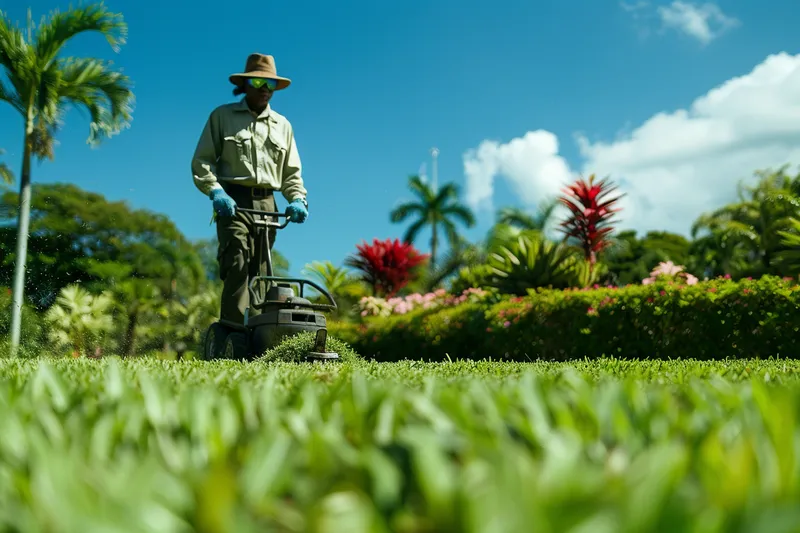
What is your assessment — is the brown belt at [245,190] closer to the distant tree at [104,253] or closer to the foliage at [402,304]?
the foliage at [402,304]

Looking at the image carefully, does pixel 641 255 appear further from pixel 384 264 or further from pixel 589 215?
pixel 589 215

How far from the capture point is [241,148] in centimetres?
713

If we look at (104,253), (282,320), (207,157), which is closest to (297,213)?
(207,157)

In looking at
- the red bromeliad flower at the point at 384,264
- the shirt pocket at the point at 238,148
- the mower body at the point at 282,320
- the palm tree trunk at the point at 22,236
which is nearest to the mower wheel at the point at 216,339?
the mower body at the point at 282,320

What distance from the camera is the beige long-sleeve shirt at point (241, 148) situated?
23.3ft

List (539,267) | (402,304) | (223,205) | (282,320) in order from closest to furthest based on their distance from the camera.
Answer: (282,320) → (223,205) → (539,267) → (402,304)

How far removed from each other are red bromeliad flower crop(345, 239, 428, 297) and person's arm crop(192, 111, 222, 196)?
57.6 feet

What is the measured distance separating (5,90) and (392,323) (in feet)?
42.2

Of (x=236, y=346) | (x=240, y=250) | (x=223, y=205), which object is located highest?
(x=223, y=205)

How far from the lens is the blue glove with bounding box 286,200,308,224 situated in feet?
22.8

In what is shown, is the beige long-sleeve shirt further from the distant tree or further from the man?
the distant tree

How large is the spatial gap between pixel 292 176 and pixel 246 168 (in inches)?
21.5

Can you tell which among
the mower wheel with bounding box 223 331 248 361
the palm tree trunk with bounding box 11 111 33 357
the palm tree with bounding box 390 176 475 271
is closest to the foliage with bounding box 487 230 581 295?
the mower wheel with bounding box 223 331 248 361

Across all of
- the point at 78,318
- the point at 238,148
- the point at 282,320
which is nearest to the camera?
the point at 282,320
